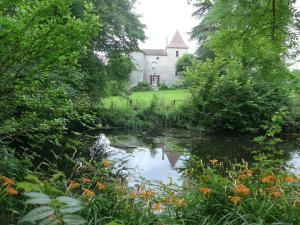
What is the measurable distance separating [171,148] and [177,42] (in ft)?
131

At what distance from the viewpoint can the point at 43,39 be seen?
272cm

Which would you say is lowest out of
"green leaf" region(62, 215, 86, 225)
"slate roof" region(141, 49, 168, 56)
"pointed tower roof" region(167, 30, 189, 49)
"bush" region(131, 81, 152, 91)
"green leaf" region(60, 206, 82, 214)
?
"bush" region(131, 81, 152, 91)

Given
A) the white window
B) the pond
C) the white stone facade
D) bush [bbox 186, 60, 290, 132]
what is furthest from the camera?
the white window

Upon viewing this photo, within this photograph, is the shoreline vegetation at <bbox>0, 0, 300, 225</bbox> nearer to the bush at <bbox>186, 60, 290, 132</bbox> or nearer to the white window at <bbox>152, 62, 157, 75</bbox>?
the bush at <bbox>186, 60, 290, 132</bbox>

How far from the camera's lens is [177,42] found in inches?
2015

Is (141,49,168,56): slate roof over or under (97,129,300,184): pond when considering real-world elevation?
over

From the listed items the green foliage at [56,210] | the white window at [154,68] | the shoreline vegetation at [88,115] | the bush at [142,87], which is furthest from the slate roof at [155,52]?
the green foliage at [56,210]

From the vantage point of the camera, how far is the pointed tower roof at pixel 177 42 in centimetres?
5059

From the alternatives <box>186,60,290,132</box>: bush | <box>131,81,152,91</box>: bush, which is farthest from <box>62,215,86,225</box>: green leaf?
<box>131,81,152,91</box>: bush

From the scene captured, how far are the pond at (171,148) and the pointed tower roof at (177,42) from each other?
114ft

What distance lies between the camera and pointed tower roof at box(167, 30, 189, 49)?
166 feet

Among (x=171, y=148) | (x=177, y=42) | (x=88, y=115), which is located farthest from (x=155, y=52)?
(x=88, y=115)

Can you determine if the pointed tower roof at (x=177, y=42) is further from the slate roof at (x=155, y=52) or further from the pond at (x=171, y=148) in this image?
the pond at (x=171, y=148)

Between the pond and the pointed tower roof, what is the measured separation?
114ft
